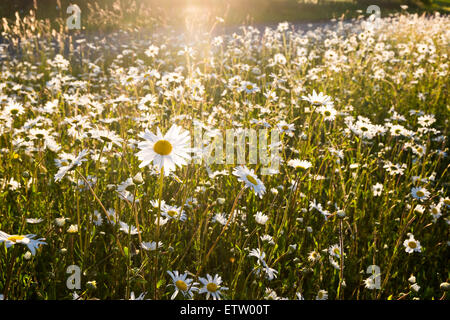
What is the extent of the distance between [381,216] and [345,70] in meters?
2.81

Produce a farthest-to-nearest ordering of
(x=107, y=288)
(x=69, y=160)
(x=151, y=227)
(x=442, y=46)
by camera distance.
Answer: (x=442, y=46), (x=69, y=160), (x=151, y=227), (x=107, y=288)

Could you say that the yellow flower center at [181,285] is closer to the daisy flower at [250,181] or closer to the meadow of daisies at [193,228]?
the meadow of daisies at [193,228]

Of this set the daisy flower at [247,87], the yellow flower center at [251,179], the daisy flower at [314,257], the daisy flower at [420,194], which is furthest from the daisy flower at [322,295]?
the daisy flower at [247,87]

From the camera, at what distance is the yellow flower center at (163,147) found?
120 centimetres

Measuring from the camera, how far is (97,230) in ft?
6.49

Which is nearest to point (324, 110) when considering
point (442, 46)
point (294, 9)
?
point (442, 46)

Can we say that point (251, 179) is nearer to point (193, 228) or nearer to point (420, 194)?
point (193, 228)

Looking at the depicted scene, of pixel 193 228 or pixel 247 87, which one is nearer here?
pixel 193 228

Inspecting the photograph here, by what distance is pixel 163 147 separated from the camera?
47.6 inches

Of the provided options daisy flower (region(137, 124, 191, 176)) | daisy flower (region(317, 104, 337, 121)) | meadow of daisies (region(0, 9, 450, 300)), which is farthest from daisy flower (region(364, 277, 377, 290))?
daisy flower (region(137, 124, 191, 176))

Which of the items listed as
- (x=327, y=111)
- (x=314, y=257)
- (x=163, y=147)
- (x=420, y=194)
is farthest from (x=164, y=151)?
(x=420, y=194)

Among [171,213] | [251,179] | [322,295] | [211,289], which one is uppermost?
[251,179]

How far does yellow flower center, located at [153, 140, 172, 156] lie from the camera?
3.93ft
